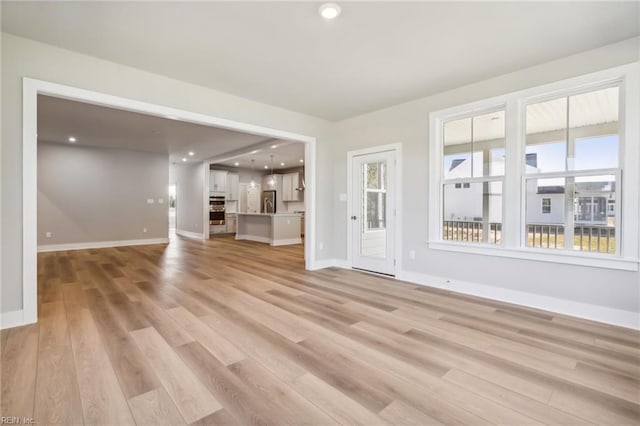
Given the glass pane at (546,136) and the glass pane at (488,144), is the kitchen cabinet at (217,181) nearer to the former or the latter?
the glass pane at (488,144)

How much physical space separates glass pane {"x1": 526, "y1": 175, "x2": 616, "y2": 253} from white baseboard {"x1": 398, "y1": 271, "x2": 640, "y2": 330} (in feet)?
1.90

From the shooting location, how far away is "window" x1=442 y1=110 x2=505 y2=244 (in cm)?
379

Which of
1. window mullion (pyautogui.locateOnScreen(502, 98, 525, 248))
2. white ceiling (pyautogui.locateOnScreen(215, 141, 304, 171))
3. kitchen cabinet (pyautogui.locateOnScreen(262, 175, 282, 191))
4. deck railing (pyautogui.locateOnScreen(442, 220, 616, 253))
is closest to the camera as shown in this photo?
deck railing (pyautogui.locateOnScreen(442, 220, 616, 253))

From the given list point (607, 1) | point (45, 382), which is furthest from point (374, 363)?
point (607, 1)

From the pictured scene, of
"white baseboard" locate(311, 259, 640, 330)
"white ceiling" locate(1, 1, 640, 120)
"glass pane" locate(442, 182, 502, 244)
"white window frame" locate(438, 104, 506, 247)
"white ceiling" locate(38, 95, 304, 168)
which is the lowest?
"white baseboard" locate(311, 259, 640, 330)

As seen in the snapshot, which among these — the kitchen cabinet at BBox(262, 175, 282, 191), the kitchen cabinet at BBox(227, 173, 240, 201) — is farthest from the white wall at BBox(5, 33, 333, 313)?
the kitchen cabinet at BBox(262, 175, 282, 191)

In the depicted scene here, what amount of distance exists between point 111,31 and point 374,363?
3.58 metres

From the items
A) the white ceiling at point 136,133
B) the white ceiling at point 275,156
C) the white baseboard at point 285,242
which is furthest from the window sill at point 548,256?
the white baseboard at point 285,242

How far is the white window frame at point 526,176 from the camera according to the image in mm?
2822

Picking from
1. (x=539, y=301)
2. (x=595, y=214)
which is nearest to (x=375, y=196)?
(x=539, y=301)

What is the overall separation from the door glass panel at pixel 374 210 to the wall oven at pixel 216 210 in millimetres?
7536

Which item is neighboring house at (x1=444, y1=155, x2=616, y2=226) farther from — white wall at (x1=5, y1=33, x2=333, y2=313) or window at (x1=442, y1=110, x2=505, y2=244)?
white wall at (x1=5, y1=33, x2=333, y2=313)

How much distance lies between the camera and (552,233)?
3.38 metres

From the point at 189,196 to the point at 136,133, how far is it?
475 cm
